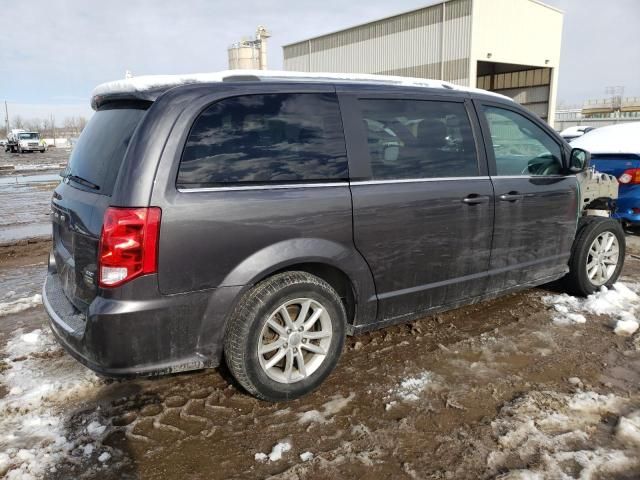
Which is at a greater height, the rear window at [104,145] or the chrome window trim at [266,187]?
the rear window at [104,145]

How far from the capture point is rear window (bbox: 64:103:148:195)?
2697mm

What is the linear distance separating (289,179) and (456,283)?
5.08 ft

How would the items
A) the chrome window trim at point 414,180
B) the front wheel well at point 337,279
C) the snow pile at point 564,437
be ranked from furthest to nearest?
the chrome window trim at point 414,180 < the front wheel well at point 337,279 < the snow pile at point 564,437

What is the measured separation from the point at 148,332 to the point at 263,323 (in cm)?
62

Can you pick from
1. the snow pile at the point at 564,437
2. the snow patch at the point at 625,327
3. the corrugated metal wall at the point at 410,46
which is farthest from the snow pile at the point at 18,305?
the corrugated metal wall at the point at 410,46

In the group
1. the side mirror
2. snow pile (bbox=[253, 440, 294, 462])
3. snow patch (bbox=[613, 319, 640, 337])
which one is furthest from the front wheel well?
the side mirror

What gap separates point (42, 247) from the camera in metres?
7.41

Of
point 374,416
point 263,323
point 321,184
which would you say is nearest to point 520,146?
point 321,184

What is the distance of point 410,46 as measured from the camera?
94.9 feet

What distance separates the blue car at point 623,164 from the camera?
6.85m

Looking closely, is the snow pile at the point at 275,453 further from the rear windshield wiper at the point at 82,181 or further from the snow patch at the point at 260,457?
the rear windshield wiper at the point at 82,181

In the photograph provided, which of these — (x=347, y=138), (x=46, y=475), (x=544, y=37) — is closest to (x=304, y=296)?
(x=347, y=138)

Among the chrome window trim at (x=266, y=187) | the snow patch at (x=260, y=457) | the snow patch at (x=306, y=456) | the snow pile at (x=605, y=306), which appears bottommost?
the snow patch at (x=260, y=457)

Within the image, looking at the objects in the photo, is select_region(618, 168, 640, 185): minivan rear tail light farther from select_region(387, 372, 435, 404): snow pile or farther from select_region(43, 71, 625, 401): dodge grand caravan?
select_region(387, 372, 435, 404): snow pile
